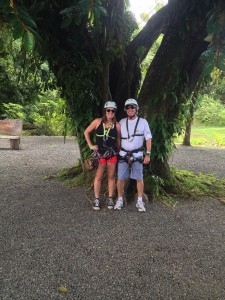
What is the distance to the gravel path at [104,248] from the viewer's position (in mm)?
3090

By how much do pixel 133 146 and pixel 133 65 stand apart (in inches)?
66.9

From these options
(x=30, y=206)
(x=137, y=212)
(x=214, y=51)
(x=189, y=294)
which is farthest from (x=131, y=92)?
(x=189, y=294)

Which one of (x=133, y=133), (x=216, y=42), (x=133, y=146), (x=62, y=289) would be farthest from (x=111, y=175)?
(x=216, y=42)

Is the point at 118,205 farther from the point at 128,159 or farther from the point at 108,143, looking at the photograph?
the point at 108,143

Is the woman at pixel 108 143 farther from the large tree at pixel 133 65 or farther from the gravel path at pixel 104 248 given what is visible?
the large tree at pixel 133 65

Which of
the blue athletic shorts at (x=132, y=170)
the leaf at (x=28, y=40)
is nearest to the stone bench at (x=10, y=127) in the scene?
the blue athletic shorts at (x=132, y=170)

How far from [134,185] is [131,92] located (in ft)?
5.63

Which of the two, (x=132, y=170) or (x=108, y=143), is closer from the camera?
(x=108, y=143)

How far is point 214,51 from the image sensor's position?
9.51ft

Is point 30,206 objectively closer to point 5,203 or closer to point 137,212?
point 5,203

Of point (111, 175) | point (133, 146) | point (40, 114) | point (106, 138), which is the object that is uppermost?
point (106, 138)

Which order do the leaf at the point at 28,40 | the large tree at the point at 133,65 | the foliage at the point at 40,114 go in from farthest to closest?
the foliage at the point at 40,114 < the large tree at the point at 133,65 < the leaf at the point at 28,40

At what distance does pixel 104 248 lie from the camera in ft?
12.7

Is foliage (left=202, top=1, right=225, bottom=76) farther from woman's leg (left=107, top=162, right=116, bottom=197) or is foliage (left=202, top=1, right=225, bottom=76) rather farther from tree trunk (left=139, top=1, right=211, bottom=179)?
woman's leg (left=107, top=162, right=116, bottom=197)
